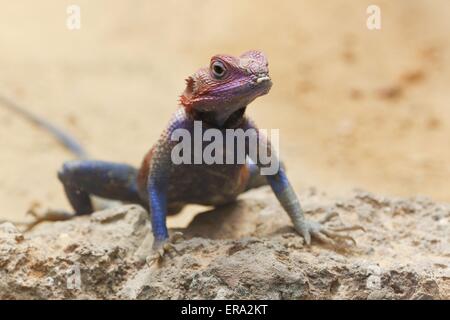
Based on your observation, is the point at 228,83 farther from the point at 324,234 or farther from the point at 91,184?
the point at 91,184

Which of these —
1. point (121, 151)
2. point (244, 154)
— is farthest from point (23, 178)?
point (244, 154)

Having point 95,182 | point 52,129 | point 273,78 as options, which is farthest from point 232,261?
point 273,78

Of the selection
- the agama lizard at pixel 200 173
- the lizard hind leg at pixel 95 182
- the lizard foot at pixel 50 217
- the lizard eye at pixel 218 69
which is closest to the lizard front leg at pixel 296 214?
the agama lizard at pixel 200 173

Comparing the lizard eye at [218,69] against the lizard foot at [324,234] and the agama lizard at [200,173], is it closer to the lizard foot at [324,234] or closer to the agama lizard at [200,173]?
the agama lizard at [200,173]

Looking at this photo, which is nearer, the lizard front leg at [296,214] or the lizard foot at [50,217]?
the lizard front leg at [296,214]

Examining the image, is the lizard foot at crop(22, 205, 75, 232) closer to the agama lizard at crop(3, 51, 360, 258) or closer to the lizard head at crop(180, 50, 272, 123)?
the agama lizard at crop(3, 51, 360, 258)

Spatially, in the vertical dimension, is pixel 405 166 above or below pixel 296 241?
above

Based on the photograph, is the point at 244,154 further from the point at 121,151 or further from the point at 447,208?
the point at 121,151
